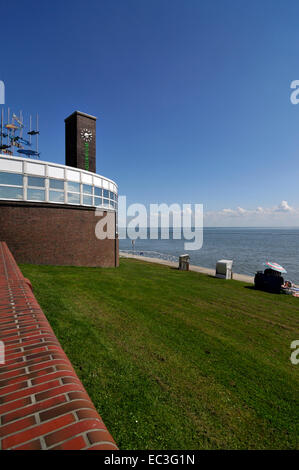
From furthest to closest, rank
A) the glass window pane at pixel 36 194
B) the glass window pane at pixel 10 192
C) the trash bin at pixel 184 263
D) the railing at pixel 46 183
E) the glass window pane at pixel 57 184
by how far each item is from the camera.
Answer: the trash bin at pixel 184 263
the glass window pane at pixel 57 184
the glass window pane at pixel 36 194
the railing at pixel 46 183
the glass window pane at pixel 10 192

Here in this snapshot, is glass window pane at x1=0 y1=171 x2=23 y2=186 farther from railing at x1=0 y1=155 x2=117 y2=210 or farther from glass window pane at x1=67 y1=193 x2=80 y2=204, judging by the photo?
glass window pane at x1=67 y1=193 x2=80 y2=204

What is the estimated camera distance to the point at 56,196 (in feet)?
49.9

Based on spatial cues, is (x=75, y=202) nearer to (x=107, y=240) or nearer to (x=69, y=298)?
(x=107, y=240)

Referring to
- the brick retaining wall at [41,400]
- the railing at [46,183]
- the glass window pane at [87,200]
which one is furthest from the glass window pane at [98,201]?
the brick retaining wall at [41,400]

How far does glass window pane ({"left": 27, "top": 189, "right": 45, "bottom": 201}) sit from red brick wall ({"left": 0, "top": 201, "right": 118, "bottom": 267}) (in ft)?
1.52

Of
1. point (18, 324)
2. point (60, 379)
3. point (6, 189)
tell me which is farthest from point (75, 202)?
point (60, 379)

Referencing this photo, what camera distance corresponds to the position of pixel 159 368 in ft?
15.1

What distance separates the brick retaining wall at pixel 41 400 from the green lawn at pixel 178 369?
5.22 feet

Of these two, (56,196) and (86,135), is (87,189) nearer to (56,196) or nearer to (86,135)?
(56,196)

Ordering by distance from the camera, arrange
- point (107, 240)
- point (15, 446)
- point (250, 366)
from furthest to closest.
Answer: point (107, 240) → point (250, 366) → point (15, 446)

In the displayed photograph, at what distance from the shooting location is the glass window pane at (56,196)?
49.1ft

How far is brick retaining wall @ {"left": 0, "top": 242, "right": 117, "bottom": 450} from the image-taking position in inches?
59.2

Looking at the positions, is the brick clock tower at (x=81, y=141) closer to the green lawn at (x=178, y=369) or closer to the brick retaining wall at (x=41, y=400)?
the green lawn at (x=178, y=369)
